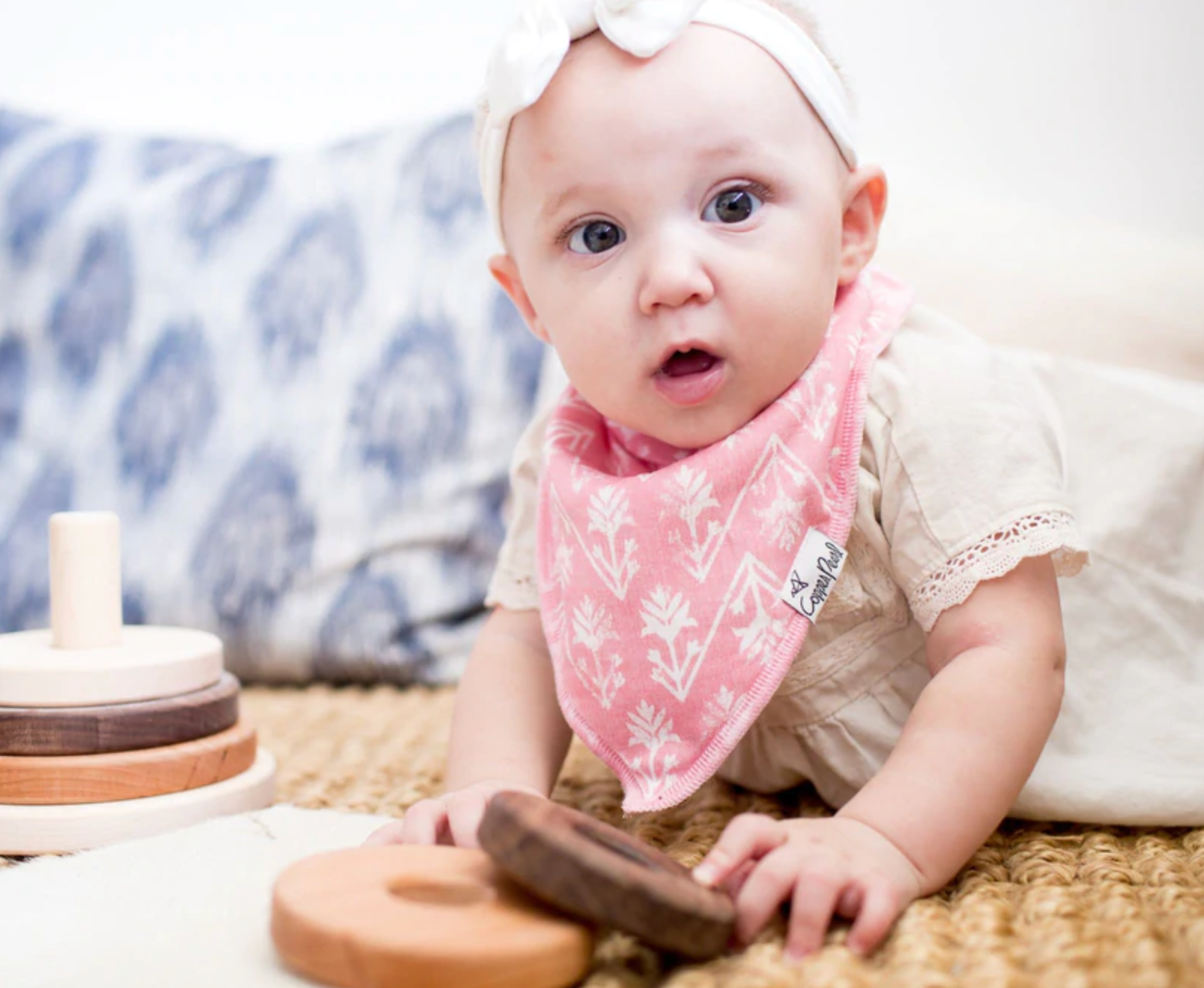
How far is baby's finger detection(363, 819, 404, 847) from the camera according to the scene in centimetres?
67

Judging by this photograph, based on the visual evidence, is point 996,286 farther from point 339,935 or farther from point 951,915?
point 339,935

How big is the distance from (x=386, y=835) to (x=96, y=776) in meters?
0.20

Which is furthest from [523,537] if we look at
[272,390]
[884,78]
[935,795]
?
[884,78]

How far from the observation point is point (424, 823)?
0.66 metres

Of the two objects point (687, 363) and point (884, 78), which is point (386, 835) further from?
point (884, 78)

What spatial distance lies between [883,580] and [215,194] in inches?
38.5

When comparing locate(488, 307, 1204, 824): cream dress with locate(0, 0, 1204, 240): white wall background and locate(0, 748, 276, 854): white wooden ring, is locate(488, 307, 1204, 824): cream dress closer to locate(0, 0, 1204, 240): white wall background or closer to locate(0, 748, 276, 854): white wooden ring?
locate(0, 748, 276, 854): white wooden ring

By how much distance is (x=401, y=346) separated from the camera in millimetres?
1317

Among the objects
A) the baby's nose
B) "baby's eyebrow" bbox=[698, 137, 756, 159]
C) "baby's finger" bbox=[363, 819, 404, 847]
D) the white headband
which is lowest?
"baby's finger" bbox=[363, 819, 404, 847]

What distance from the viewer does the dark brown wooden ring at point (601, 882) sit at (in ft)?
1.56

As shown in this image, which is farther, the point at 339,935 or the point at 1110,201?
the point at 1110,201

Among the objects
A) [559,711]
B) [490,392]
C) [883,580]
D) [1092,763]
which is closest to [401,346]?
[490,392]

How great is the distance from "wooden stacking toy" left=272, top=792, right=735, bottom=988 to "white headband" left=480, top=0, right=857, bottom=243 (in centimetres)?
42

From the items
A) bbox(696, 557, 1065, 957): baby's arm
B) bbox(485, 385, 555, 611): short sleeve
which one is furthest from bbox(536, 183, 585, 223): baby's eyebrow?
bbox(696, 557, 1065, 957): baby's arm
